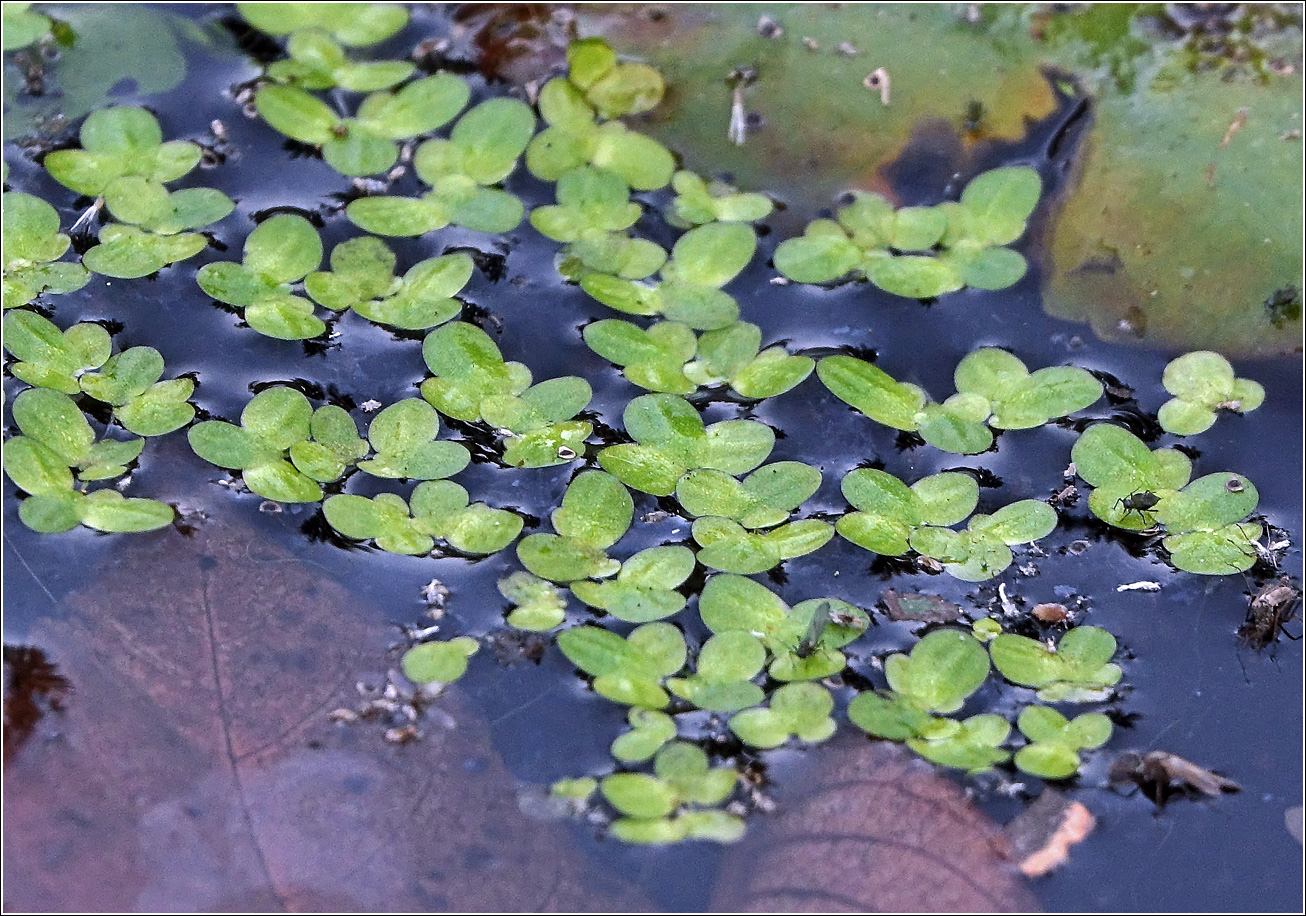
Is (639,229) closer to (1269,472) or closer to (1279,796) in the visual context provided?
(1269,472)

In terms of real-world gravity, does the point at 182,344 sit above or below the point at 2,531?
above

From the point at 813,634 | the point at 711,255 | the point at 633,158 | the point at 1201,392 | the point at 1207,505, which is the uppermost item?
the point at 633,158

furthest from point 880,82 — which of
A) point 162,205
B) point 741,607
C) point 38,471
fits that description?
point 38,471

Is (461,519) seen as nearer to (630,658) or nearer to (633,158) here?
(630,658)

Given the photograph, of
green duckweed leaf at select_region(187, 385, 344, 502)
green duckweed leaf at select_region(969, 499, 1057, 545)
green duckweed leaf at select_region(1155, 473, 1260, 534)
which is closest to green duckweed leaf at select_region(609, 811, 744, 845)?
green duckweed leaf at select_region(969, 499, 1057, 545)

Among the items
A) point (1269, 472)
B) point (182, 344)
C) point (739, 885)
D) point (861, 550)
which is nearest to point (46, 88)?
point (182, 344)

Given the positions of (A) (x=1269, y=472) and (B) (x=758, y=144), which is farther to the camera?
(B) (x=758, y=144)

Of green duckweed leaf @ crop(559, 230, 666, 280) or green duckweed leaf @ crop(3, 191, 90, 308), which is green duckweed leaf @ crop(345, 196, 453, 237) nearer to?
green duckweed leaf @ crop(559, 230, 666, 280)

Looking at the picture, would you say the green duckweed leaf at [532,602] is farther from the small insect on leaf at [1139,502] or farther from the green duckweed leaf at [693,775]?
the small insect on leaf at [1139,502]
